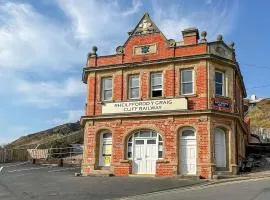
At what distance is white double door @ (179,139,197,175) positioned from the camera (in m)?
26.9

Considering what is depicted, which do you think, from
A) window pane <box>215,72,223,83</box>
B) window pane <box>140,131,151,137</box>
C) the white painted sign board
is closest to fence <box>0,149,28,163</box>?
the white painted sign board

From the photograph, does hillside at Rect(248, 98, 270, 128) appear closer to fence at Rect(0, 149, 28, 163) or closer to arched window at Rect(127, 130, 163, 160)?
fence at Rect(0, 149, 28, 163)

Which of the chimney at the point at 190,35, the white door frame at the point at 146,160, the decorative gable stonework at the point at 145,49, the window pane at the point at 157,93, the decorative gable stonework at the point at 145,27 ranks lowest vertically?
the white door frame at the point at 146,160

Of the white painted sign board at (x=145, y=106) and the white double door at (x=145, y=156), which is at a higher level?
the white painted sign board at (x=145, y=106)

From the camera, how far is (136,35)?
30.1 metres

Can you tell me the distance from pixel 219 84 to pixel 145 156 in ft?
21.8

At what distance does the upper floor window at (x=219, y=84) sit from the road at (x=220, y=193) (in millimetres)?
7714

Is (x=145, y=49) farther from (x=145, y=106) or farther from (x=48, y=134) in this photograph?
(x=48, y=134)

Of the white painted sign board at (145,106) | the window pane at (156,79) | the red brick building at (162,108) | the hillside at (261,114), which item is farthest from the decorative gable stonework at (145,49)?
the hillside at (261,114)

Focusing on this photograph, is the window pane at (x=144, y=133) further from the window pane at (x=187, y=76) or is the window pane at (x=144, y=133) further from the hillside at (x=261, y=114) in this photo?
the hillside at (x=261, y=114)

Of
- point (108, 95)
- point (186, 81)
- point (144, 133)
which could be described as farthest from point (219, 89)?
point (108, 95)

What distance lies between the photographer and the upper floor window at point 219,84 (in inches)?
1112

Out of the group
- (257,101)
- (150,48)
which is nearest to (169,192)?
(150,48)

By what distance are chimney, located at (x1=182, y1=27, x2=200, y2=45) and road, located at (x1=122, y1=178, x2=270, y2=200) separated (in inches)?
416
